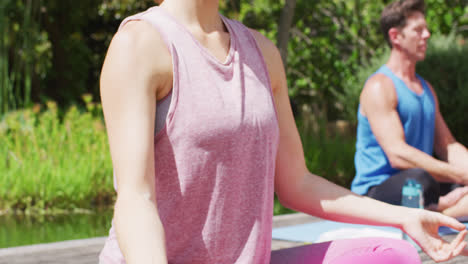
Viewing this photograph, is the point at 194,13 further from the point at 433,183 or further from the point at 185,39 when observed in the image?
the point at 433,183

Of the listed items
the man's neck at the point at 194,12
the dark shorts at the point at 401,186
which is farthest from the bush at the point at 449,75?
the man's neck at the point at 194,12

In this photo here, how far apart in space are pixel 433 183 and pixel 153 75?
10.6 ft

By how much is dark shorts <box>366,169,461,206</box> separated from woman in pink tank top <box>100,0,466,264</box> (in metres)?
2.67

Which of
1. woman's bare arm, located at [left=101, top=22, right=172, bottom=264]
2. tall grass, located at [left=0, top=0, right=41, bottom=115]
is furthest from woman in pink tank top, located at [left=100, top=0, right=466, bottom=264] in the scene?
tall grass, located at [left=0, top=0, right=41, bottom=115]

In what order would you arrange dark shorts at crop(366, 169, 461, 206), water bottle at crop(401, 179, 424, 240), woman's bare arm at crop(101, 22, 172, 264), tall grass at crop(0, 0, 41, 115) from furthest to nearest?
tall grass at crop(0, 0, 41, 115)
dark shorts at crop(366, 169, 461, 206)
water bottle at crop(401, 179, 424, 240)
woman's bare arm at crop(101, 22, 172, 264)

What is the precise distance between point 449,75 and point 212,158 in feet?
25.1

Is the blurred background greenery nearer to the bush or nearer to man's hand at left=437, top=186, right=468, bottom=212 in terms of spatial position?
the bush

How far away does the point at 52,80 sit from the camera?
1072cm

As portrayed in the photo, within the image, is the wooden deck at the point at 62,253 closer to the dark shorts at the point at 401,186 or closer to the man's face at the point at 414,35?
the dark shorts at the point at 401,186

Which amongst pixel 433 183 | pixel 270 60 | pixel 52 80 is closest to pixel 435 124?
pixel 433 183

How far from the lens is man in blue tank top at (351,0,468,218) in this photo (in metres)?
4.25

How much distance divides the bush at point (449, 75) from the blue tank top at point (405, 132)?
4.00 m

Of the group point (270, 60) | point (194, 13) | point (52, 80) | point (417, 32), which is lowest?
point (52, 80)

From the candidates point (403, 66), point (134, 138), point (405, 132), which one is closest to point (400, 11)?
point (403, 66)
